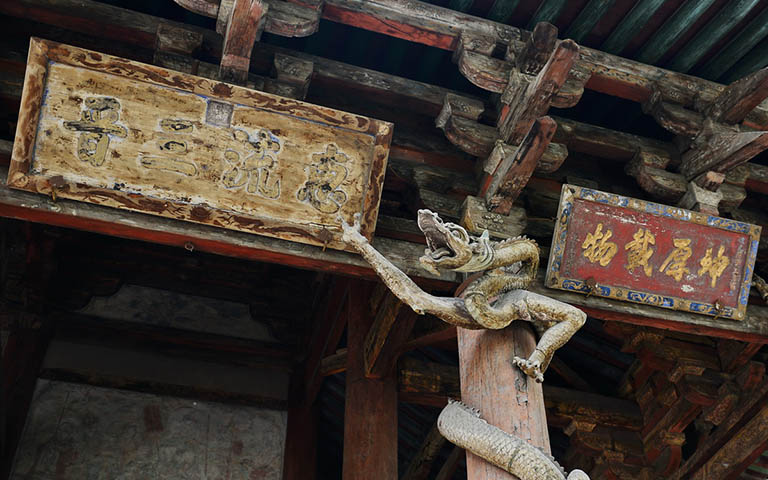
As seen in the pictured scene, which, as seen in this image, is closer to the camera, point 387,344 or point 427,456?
point 387,344

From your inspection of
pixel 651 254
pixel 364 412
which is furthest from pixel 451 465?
pixel 651 254

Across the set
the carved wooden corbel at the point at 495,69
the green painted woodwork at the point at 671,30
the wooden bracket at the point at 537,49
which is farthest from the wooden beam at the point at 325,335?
the green painted woodwork at the point at 671,30

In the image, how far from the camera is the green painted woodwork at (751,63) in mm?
4273

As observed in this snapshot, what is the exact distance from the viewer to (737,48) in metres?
4.25

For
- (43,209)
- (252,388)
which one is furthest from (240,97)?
(252,388)

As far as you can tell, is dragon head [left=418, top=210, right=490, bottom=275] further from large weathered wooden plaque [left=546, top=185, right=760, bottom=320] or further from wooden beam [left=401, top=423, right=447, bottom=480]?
wooden beam [left=401, top=423, right=447, bottom=480]

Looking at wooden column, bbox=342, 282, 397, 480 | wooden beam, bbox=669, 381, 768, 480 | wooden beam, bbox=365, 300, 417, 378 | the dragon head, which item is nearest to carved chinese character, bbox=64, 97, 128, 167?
the dragon head

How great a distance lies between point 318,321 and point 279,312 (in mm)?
636

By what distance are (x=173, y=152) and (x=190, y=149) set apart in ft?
0.28

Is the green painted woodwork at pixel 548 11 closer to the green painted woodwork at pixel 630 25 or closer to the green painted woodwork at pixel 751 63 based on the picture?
the green painted woodwork at pixel 630 25

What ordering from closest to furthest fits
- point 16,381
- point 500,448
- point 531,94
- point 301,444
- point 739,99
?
point 500,448
point 531,94
point 739,99
point 16,381
point 301,444

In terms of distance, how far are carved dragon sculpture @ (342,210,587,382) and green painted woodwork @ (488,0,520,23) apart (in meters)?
1.62

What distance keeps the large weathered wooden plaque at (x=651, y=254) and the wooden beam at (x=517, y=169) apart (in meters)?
0.27

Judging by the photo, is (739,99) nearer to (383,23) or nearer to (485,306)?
(383,23)
